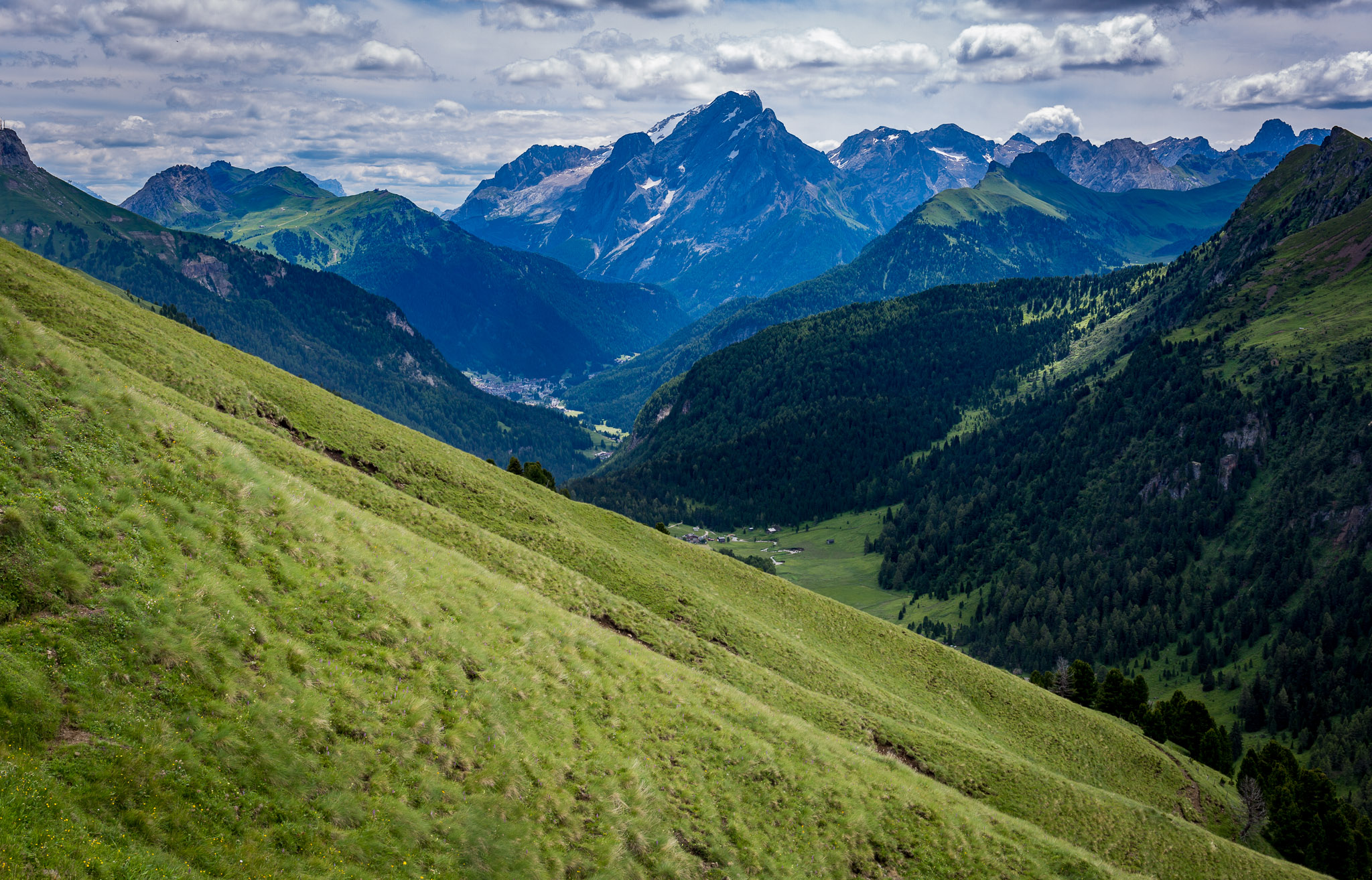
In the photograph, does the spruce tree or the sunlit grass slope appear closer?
the sunlit grass slope

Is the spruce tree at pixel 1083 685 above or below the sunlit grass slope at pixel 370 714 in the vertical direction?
below

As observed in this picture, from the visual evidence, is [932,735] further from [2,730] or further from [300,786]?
[2,730]

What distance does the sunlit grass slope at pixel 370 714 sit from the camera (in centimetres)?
1881

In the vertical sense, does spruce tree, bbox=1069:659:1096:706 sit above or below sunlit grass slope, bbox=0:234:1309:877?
below

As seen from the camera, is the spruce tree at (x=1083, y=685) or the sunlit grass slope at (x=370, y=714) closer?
the sunlit grass slope at (x=370, y=714)

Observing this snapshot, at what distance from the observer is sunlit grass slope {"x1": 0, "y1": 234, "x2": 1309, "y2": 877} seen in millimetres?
18812

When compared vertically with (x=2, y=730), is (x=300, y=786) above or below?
below

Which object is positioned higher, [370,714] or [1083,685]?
[370,714]

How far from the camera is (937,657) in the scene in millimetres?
77812

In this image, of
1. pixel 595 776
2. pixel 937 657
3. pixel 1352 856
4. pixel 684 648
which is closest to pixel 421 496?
pixel 684 648

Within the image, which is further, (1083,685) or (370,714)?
(1083,685)

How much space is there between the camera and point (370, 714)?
24.3 metres

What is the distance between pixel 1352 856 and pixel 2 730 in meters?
119

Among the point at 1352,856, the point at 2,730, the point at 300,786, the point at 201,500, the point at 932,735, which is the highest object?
the point at 201,500
